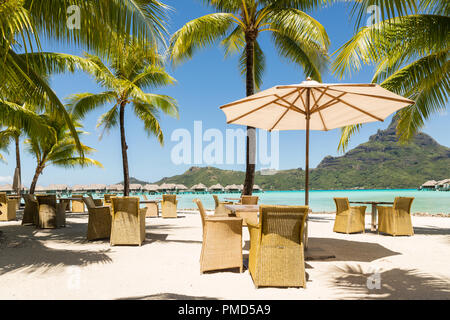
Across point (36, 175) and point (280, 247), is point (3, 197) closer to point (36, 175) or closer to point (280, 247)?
point (36, 175)

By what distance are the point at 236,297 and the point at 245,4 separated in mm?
8010

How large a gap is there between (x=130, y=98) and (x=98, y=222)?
22.3 feet

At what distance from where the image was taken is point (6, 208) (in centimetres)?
895

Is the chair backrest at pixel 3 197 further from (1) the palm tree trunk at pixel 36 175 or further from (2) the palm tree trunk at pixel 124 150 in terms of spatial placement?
(1) the palm tree trunk at pixel 36 175

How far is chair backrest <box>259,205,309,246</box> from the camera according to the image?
116 inches

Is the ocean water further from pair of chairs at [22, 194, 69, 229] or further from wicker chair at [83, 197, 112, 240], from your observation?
wicker chair at [83, 197, 112, 240]

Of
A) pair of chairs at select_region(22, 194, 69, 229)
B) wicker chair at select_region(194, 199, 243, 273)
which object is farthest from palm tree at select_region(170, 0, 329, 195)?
wicker chair at select_region(194, 199, 243, 273)

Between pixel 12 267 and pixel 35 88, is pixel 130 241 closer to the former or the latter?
pixel 12 267

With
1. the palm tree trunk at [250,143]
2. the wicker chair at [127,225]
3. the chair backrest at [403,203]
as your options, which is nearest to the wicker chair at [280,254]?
the wicker chair at [127,225]

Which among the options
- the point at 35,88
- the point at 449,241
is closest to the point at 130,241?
the point at 35,88

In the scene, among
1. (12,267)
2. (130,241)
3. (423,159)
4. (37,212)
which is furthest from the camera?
(423,159)

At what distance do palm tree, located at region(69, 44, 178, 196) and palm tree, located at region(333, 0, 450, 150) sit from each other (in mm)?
6603

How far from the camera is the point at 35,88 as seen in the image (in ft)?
17.8

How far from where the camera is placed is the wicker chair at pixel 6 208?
28.7 ft
